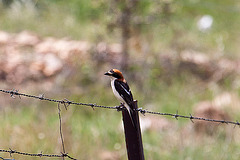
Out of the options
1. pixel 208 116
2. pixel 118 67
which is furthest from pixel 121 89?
pixel 118 67

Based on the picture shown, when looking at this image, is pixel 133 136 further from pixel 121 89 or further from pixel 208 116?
pixel 208 116

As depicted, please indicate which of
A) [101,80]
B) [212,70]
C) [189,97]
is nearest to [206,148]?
[189,97]

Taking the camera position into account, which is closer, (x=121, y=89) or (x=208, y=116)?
(x=121, y=89)

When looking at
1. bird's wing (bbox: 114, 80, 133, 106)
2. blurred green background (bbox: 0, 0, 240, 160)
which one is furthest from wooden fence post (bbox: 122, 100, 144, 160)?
blurred green background (bbox: 0, 0, 240, 160)

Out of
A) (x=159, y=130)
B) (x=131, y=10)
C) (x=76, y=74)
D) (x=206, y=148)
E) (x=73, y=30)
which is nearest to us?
(x=206, y=148)

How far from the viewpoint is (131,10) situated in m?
9.73

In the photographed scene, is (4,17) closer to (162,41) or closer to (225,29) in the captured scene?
(162,41)

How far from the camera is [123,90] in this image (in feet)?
13.1

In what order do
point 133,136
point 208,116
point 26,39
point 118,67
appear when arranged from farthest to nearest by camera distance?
point 26,39
point 118,67
point 208,116
point 133,136

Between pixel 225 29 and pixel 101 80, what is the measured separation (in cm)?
513

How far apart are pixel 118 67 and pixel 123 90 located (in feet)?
18.1

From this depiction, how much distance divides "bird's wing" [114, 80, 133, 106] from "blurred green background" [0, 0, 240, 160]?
6.00 feet

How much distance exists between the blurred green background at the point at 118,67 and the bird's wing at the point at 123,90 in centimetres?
183

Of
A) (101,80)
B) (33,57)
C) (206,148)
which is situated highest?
(33,57)
